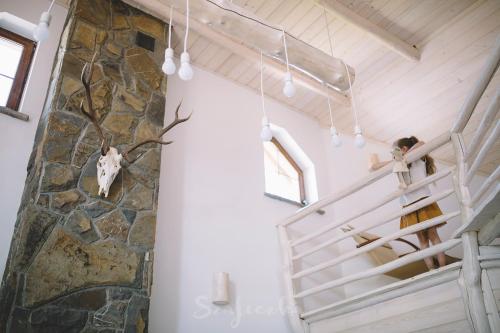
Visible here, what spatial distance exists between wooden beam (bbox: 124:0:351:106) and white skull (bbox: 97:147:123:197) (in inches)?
70.1

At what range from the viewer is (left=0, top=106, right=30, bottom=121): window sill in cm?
368

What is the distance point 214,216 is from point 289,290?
1040 mm

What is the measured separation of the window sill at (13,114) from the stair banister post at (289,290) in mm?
2692

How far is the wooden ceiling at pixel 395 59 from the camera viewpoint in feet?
15.7

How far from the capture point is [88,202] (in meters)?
3.51

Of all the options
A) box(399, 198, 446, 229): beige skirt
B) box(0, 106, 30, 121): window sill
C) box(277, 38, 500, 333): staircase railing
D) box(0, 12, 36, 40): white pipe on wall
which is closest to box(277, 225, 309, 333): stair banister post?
box(277, 38, 500, 333): staircase railing

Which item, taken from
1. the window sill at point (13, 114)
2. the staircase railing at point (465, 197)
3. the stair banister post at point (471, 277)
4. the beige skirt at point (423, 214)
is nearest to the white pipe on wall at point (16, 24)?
the window sill at point (13, 114)

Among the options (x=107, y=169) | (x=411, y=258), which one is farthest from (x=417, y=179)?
(x=107, y=169)

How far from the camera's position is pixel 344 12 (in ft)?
15.5

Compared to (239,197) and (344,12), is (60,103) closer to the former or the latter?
(239,197)

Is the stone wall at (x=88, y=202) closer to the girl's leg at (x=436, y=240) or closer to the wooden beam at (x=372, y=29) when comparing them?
the wooden beam at (x=372, y=29)

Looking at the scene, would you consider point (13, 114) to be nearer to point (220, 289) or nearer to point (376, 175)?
point (220, 289)

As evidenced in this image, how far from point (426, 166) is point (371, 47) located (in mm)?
2044

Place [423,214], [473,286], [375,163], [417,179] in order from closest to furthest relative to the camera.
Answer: [473,286]
[423,214]
[417,179]
[375,163]
